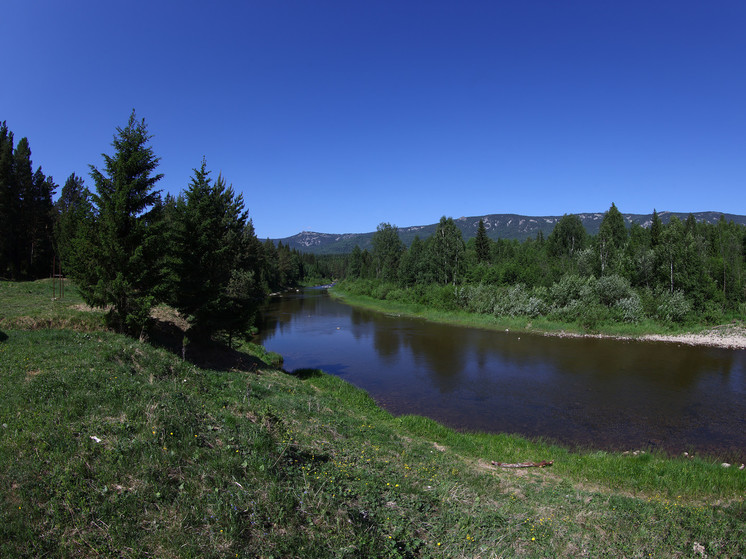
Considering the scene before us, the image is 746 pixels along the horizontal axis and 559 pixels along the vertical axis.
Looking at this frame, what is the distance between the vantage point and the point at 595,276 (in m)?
54.3

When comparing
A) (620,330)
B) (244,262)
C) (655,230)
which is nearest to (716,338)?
(620,330)

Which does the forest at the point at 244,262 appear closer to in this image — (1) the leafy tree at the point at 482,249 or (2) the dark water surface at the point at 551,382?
(1) the leafy tree at the point at 482,249

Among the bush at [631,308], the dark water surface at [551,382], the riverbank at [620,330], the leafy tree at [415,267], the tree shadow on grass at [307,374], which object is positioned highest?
the leafy tree at [415,267]

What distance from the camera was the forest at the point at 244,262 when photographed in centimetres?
1534

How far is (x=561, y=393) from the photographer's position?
21.9 meters

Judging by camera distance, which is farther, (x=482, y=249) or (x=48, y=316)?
(x=482, y=249)

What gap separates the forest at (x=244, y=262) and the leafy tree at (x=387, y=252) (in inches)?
13.6

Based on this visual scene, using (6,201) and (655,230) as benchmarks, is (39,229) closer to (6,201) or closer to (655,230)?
(6,201)

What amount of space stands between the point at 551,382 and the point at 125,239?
23.3 metres

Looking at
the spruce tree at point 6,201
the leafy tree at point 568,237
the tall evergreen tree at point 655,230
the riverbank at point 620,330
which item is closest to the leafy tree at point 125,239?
the spruce tree at point 6,201

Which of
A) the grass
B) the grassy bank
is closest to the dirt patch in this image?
the grassy bank

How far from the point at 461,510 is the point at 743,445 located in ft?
50.7

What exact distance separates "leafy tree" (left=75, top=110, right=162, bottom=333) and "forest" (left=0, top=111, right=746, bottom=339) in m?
0.05

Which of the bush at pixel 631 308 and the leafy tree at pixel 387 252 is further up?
the leafy tree at pixel 387 252
